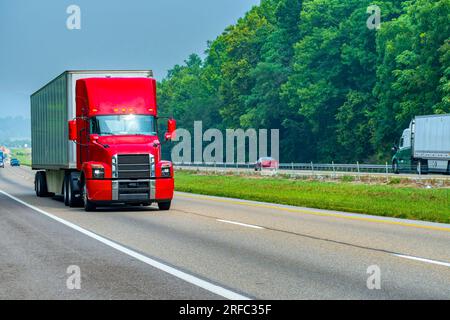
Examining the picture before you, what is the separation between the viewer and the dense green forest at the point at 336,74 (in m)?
59.7

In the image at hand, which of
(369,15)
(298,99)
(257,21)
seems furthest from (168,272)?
(257,21)

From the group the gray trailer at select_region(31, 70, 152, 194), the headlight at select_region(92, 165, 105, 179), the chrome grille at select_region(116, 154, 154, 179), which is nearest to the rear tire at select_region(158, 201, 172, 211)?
the chrome grille at select_region(116, 154, 154, 179)

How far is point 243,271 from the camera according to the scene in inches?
432

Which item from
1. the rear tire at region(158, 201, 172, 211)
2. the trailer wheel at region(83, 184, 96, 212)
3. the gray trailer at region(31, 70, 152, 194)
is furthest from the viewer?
the gray trailer at region(31, 70, 152, 194)

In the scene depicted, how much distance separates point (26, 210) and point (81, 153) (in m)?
2.32

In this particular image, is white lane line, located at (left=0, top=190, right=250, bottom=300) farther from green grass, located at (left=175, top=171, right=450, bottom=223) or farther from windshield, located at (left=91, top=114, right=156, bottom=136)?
green grass, located at (left=175, top=171, right=450, bottom=223)

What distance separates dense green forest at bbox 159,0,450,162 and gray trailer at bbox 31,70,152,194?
30.2 meters

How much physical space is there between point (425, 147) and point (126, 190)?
32230 millimetres

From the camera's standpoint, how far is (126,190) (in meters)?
23.1

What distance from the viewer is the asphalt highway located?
9438 millimetres

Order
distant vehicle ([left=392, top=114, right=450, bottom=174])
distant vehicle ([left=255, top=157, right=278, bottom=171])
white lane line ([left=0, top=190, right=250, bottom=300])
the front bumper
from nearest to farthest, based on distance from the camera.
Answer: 1. white lane line ([left=0, top=190, right=250, bottom=300])
2. the front bumper
3. distant vehicle ([left=392, top=114, right=450, bottom=174])
4. distant vehicle ([left=255, top=157, right=278, bottom=171])

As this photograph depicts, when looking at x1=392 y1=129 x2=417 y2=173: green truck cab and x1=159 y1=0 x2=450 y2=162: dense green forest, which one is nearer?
x1=392 y1=129 x2=417 y2=173: green truck cab
